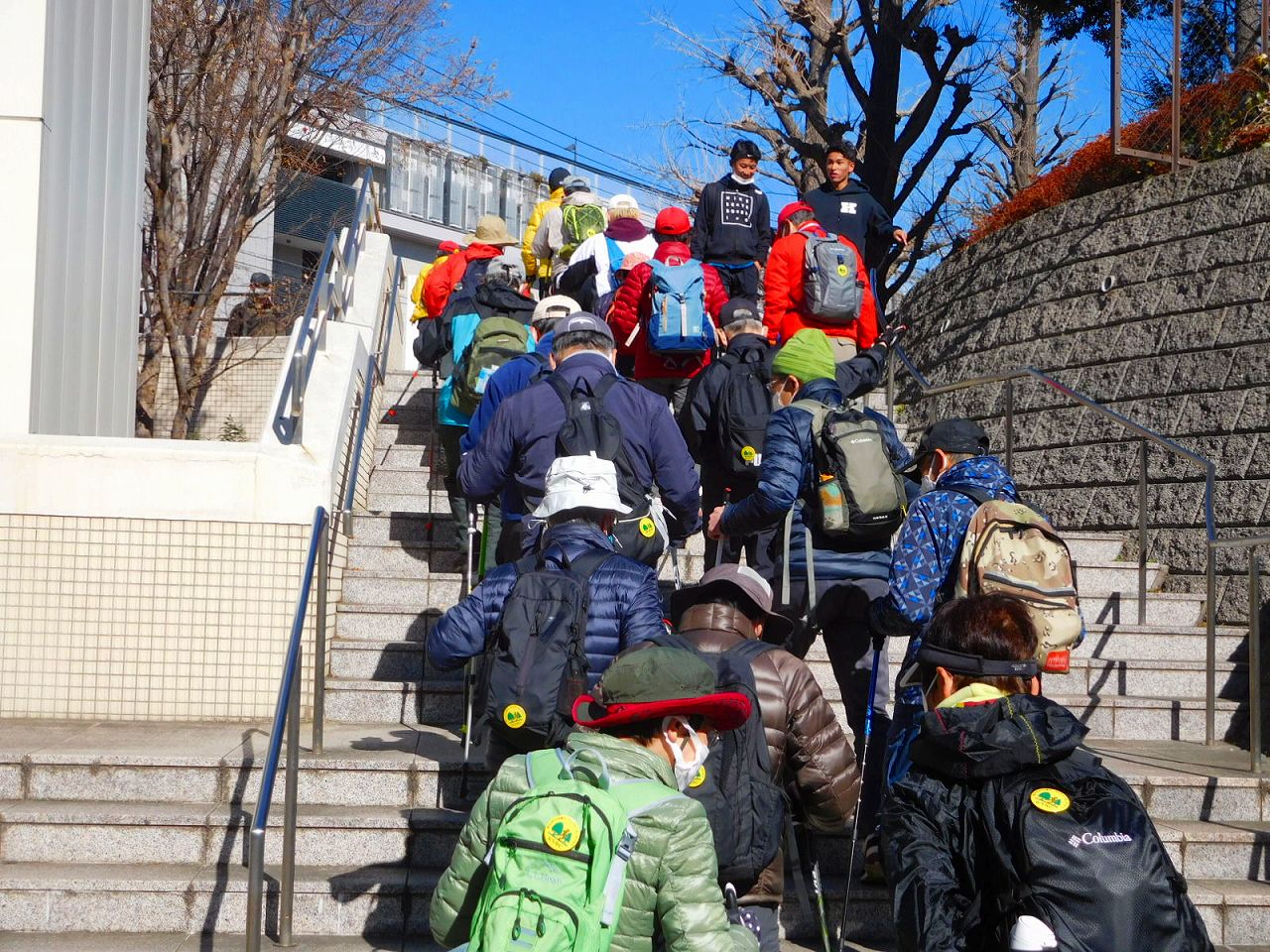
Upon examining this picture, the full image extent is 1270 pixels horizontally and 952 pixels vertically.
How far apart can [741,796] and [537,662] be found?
85 centimetres

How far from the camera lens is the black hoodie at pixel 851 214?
35.0ft

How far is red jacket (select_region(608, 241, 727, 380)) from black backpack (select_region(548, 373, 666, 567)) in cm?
282

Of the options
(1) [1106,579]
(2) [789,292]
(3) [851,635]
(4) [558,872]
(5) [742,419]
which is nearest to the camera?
(4) [558,872]

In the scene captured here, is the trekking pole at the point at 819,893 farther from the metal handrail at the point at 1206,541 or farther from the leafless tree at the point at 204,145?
the leafless tree at the point at 204,145

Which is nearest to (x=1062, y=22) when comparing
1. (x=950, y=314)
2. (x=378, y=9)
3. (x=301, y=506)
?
(x=950, y=314)

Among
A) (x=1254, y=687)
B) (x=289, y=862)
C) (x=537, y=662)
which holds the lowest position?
(x=289, y=862)

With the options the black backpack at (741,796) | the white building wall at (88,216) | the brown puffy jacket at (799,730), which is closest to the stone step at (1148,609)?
the brown puffy jacket at (799,730)

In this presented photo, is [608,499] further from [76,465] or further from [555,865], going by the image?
[76,465]

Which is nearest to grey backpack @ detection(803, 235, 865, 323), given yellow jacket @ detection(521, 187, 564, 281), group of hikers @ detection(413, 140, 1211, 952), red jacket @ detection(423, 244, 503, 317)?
group of hikers @ detection(413, 140, 1211, 952)

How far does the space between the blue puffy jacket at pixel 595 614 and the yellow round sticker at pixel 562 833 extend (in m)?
1.54

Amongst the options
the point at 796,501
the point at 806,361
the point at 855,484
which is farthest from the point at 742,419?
the point at 855,484

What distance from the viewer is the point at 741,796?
3602 millimetres

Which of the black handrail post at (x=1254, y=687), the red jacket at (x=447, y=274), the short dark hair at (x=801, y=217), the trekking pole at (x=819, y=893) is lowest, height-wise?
the trekking pole at (x=819, y=893)

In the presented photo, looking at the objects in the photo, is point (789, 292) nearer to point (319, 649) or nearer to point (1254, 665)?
point (1254, 665)
